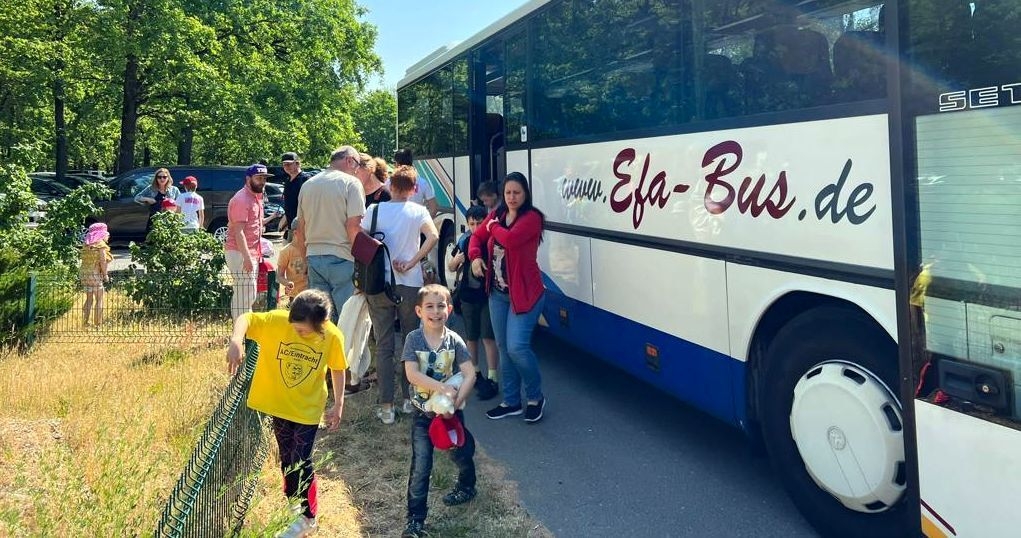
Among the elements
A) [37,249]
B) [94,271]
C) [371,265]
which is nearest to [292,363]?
[371,265]

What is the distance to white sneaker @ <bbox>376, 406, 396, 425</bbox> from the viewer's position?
561cm


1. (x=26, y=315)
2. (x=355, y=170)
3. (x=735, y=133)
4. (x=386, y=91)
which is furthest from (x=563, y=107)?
(x=386, y=91)

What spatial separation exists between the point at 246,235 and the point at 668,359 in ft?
14.7

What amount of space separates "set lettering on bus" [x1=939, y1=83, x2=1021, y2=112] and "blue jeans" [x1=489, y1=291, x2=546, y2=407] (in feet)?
10.5

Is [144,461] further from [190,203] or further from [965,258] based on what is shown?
[190,203]

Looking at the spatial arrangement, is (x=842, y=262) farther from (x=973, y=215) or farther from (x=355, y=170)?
(x=355, y=170)

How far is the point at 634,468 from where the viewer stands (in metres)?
4.80

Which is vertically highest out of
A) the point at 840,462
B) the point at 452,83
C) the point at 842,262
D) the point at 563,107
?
the point at 452,83

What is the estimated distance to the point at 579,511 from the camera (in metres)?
4.21

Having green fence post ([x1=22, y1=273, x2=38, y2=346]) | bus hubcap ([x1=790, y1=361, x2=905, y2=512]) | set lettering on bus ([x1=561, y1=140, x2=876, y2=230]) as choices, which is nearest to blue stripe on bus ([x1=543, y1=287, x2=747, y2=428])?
bus hubcap ([x1=790, y1=361, x2=905, y2=512])

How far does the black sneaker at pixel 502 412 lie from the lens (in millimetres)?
5770

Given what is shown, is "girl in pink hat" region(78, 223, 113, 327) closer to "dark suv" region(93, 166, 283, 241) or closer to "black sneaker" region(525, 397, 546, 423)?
"black sneaker" region(525, 397, 546, 423)

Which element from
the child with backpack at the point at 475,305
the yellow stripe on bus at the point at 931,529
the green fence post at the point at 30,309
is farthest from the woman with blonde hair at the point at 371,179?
the yellow stripe on bus at the point at 931,529

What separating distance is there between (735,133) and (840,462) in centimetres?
180
